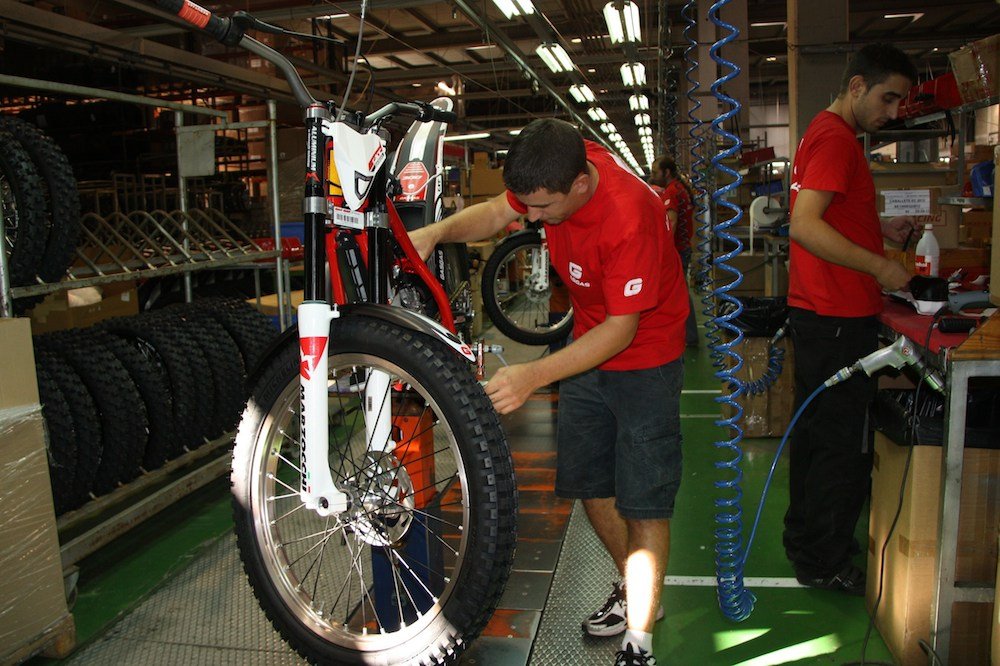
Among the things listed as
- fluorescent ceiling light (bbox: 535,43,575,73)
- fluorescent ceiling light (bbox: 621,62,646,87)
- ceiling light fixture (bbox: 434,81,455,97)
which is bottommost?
fluorescent ceiling light (bbox: 535,43,575,73)

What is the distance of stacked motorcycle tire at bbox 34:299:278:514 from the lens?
3051 millimetres

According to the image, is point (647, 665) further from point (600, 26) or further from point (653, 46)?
point (653, 46)

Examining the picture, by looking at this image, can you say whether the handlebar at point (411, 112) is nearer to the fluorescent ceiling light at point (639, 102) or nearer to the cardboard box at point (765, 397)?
the cardboard box at point (765, 397)

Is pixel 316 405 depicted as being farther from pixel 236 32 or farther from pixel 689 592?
pixel 689 592

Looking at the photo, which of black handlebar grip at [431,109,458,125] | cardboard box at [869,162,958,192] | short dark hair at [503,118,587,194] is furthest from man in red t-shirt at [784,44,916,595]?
cardboard box at [869,162,958,192]

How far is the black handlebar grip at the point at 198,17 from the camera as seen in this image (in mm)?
1561

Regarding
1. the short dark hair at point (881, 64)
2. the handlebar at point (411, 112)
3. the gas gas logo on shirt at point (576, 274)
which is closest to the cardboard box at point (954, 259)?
the short dark hair at point (881, 64)

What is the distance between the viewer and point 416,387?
1.69m

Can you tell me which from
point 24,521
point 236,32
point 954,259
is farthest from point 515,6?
point 24,521

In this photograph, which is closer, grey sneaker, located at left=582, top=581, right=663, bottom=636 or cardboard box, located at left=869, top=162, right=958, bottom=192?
grey sneaker, located at left=582, top=581, right=663, bottom=636

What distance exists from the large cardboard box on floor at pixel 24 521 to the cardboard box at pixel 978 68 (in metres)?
3.40

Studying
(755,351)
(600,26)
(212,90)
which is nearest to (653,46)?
(600,26)

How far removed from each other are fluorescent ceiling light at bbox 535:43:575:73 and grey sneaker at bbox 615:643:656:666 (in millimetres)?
6115

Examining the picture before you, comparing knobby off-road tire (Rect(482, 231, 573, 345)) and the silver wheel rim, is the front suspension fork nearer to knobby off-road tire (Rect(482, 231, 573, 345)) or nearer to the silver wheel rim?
the silver wheel rim
